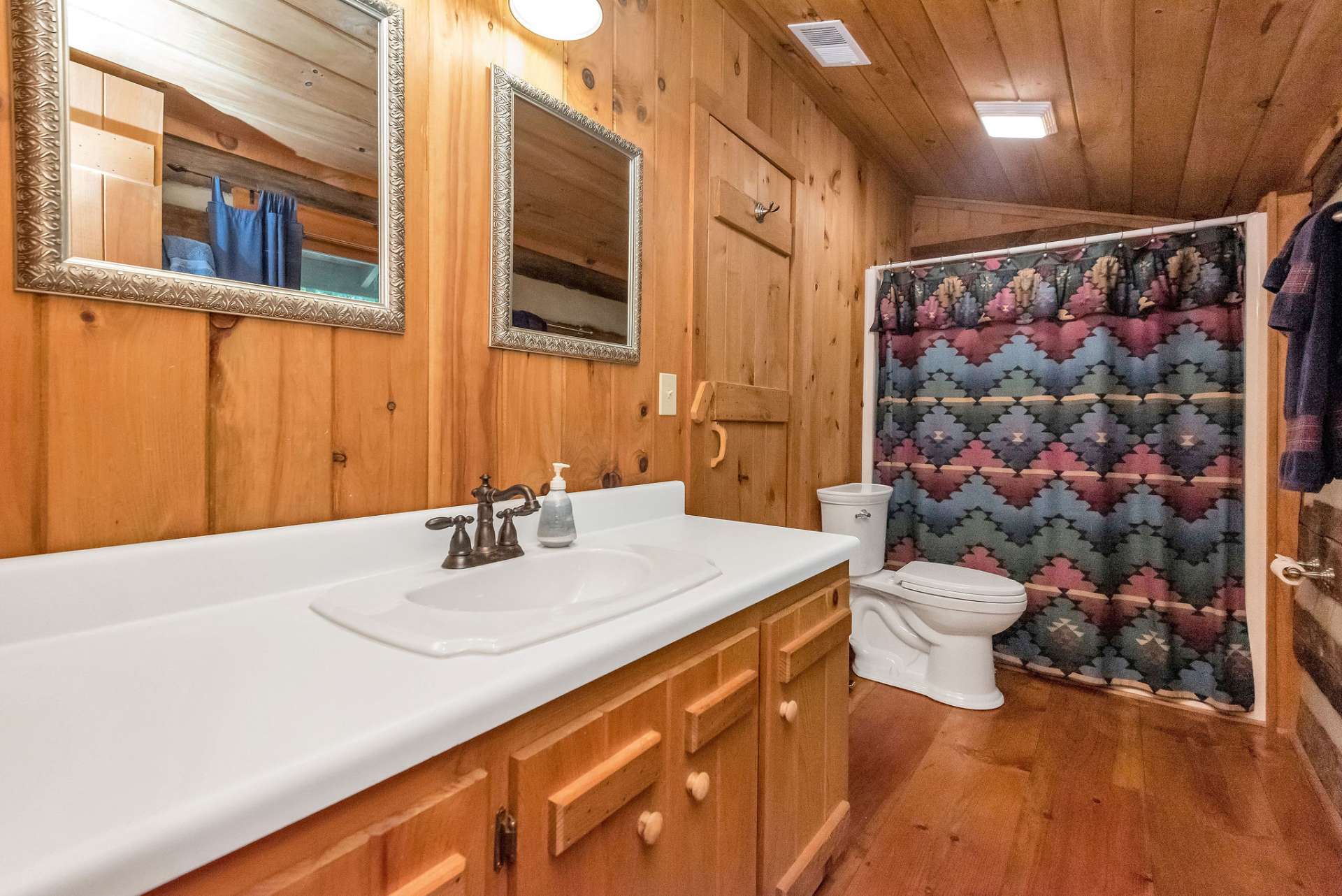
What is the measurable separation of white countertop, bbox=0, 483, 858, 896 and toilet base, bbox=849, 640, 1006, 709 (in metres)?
1.61

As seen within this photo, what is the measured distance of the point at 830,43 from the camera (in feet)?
6.28

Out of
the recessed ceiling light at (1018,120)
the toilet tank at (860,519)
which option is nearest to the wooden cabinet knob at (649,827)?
the toilet tank at (860,519)

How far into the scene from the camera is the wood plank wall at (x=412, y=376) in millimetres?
759

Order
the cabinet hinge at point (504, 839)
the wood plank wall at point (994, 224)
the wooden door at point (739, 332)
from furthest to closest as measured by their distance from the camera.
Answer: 1. the wood plank wall at point (994, 224)
2. the wooden door at point (739, 332)
3. the cabinet hinge at point (504, 839)

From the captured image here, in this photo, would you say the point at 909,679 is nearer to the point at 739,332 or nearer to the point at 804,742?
the point at 804,742

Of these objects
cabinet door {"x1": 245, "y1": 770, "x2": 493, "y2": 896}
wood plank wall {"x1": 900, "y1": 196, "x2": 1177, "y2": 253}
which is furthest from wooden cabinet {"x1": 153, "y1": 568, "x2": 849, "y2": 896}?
wood plank wall {"x1": 900, "y1": 196, "x2": 1177, "y2": 253}

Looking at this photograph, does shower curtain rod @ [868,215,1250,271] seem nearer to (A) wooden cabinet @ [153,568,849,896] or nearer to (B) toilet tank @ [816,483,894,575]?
(B) toilet tank @ [816,483,894,575]

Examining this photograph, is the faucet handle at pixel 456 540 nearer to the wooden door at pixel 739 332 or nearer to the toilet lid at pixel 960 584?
the wooden door at pixel 739 332

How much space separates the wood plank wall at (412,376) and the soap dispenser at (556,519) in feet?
0.39

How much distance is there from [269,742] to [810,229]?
7.38 ft

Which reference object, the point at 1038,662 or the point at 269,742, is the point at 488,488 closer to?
the point at 269,742

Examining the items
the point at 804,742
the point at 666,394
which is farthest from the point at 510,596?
the point at 666,394

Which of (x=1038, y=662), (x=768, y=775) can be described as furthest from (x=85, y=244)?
(x=1038, y=662)

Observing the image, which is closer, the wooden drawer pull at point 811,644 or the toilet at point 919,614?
the wooden drawer pull at point 811,644
